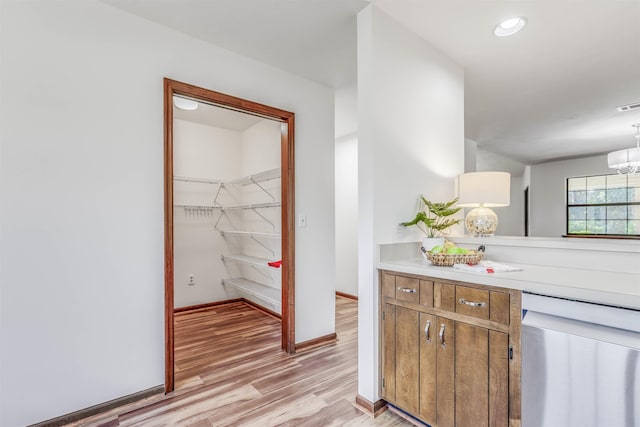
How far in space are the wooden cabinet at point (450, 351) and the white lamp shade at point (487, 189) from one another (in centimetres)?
75

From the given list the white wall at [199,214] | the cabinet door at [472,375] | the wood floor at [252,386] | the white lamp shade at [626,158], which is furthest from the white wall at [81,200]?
the white lamp shade at [626,158]

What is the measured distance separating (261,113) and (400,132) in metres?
1.13

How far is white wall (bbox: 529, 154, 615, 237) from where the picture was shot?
6.49 meters

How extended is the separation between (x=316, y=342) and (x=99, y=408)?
1596 millimetres

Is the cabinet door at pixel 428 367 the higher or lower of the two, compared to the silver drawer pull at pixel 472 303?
lower

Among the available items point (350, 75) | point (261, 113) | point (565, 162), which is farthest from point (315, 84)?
point (565, 162)

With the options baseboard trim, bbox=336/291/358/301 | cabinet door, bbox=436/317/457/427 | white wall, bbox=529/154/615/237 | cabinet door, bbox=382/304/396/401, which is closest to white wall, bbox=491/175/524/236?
white wall, bbox=529/154/615/237

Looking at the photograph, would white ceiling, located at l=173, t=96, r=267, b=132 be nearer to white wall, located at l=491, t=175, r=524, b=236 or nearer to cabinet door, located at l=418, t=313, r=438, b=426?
cabinet door, located at l=418, t=313, r=438, b=426

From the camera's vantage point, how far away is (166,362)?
2.01m

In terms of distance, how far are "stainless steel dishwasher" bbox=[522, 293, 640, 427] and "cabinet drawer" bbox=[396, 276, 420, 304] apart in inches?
19.6

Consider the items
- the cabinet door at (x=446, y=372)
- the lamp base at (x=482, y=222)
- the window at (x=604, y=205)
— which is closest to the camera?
the cabinet door at (x=446, y=372)

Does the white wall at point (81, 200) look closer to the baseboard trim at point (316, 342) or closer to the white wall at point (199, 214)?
the baseboard trim at point (316, 342)

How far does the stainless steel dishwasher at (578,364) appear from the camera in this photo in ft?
3.54

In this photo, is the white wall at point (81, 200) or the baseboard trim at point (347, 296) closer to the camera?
the white wall at point (81, 200)
